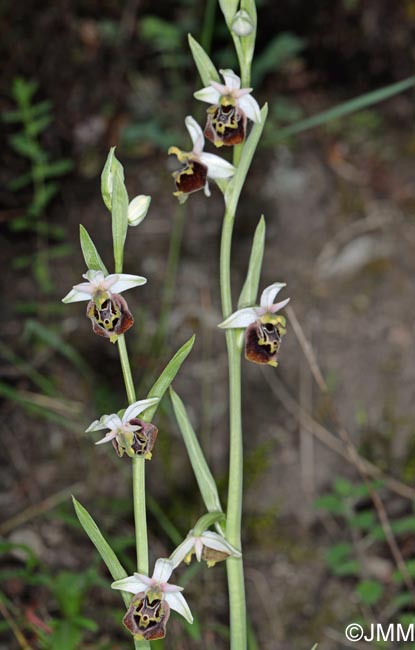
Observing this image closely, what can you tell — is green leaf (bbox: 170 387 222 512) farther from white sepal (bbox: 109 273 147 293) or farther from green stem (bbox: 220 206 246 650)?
white sepal (bbox: 109 273 147 293)

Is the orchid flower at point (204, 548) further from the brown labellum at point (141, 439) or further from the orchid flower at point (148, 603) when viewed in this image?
the brown labellum at point (141, 439)

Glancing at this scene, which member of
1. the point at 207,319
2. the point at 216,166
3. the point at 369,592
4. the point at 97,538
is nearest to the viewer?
the point at 97,538

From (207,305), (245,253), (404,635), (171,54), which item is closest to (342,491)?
(404,635)

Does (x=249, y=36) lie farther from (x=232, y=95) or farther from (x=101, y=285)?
(x=101, y=285)

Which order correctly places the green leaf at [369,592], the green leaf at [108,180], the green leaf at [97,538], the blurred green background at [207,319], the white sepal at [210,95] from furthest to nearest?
the blurred green background at [207,319] → the green leaf at [369,592] → the white sepal at [210,95] → the green leaf at [108,180] → the green leaf at [97,538]

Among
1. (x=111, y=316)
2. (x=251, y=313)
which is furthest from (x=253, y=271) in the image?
(x=111, y=316)

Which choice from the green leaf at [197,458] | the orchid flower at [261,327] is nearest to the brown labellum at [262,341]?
the orchid flower at [261,327]

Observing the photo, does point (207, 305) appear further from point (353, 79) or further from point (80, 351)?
point (353, 79)
